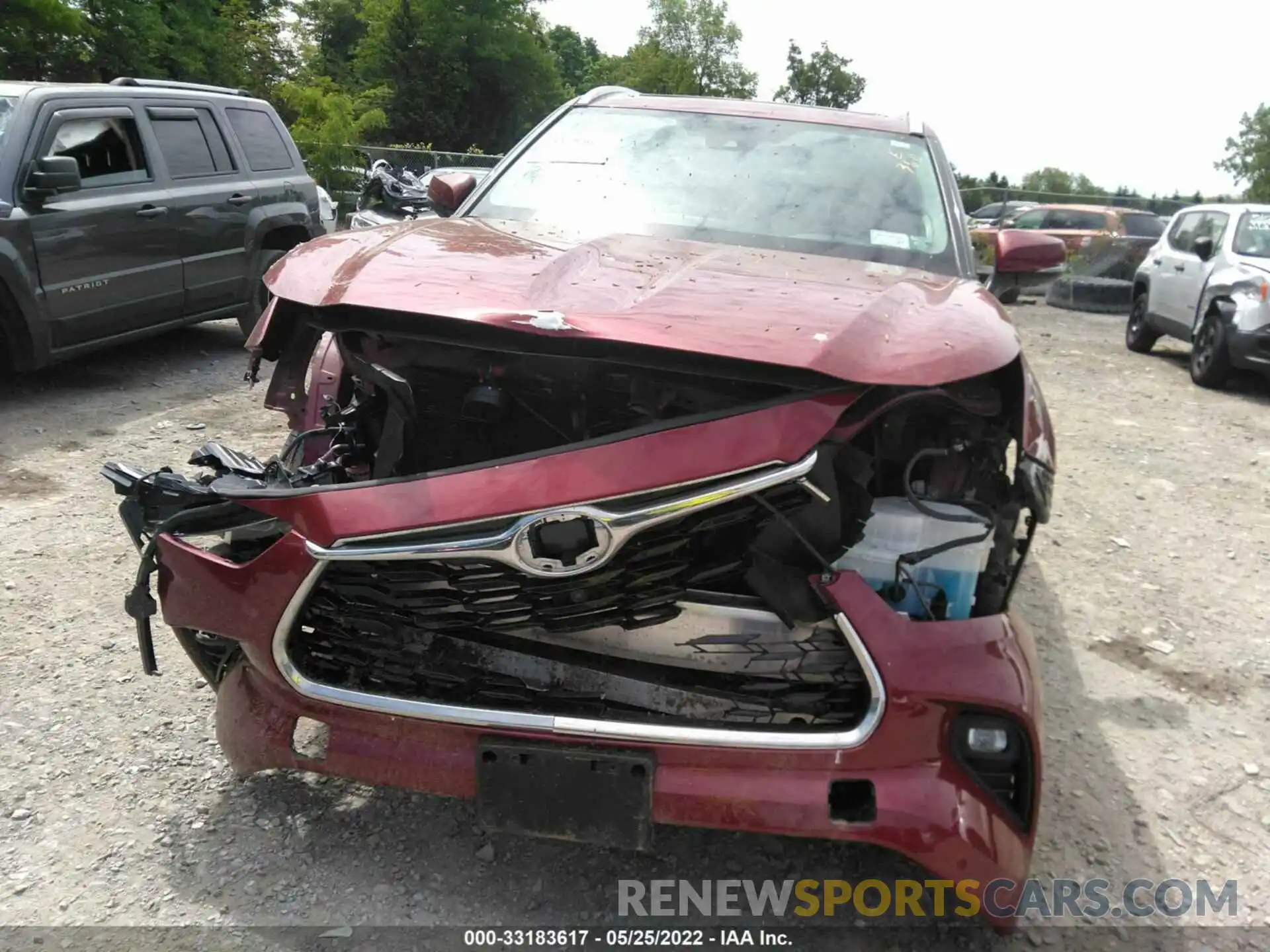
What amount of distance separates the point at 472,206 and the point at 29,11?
Result: 48.1 ft

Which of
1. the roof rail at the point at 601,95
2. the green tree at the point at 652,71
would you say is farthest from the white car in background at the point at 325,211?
the green tree at the point at 652,71

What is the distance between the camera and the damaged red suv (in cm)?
197

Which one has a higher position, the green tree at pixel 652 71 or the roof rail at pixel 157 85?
the green tree at pixel 652 71

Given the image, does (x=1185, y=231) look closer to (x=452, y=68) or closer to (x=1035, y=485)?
(x=1035, y=485)

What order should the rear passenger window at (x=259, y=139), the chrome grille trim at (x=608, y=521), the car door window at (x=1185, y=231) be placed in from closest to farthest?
1. the chrome grille trim at (x=608, y=521)
2. the rear passenger window at (x=259, y=139)
3. the car door window at (x=1185, y=231)

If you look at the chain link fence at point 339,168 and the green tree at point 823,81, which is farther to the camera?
the green tree at point 823,81

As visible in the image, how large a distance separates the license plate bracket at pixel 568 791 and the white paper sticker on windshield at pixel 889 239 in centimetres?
201

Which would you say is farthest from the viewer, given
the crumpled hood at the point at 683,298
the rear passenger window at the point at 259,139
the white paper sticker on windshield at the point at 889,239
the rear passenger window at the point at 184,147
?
the rear passenger window at the point at 259,139

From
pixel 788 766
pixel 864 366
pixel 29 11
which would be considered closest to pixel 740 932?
pixel 788 766

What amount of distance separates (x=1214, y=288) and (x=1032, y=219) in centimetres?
904

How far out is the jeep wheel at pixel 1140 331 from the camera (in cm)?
1158

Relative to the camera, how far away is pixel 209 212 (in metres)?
7.26

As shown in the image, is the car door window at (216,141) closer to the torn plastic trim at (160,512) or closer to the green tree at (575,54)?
the torn plastic trim at (160,512)

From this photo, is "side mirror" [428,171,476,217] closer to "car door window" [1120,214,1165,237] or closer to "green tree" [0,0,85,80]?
"green tree" [0,0,85,80]
